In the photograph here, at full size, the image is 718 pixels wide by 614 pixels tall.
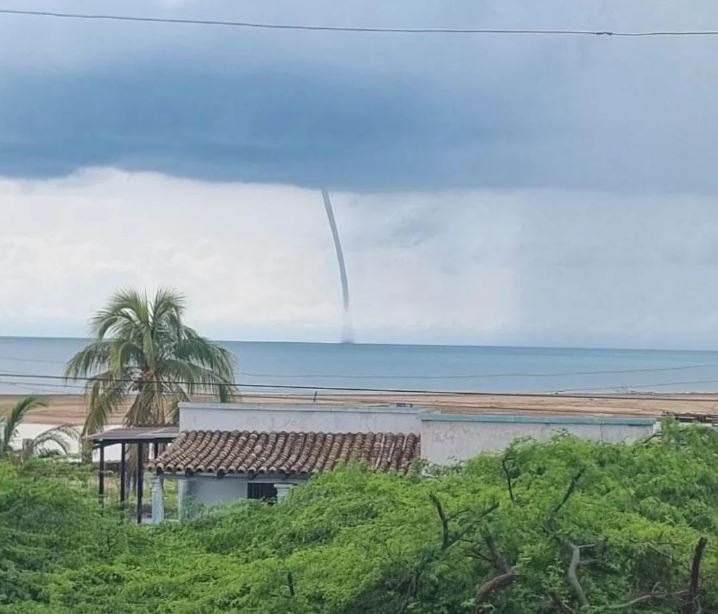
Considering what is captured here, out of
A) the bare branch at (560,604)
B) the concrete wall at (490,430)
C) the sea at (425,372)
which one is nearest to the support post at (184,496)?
the concrete wall at (490,430)

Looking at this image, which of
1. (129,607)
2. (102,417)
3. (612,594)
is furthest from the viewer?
(102,417)

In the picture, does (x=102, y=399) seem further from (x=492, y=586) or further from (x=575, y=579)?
(x=575, y=579)

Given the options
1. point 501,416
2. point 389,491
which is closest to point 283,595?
point 389,491

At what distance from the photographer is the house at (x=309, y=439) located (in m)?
18.2

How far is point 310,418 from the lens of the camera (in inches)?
810

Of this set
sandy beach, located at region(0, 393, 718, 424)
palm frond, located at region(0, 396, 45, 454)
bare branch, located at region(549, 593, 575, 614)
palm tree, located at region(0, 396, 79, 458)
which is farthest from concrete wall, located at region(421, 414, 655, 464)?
sandy beach, located at region(0, 393, 718, 424)

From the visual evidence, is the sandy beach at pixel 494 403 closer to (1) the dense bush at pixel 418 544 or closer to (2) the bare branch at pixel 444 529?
(1) the dense bush at pixel 418 544

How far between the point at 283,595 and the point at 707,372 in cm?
13972

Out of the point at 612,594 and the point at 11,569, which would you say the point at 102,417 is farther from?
the point at 612,594

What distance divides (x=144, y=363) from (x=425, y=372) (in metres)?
93.4

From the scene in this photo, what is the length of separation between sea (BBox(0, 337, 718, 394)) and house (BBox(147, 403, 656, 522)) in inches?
2381

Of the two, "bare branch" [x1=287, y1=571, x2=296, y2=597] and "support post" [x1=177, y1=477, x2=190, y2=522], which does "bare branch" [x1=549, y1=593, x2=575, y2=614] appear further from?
"support post" [x1=177, y1=477, x2=190, y2=522]

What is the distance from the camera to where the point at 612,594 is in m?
8.00

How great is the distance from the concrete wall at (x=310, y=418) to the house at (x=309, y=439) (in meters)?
0.02
